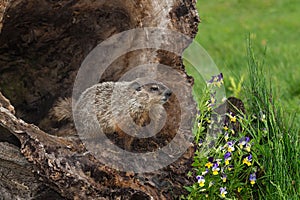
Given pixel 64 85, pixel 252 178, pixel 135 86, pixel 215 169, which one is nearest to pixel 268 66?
pixel 64 85

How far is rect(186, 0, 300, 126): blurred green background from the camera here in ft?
22.2

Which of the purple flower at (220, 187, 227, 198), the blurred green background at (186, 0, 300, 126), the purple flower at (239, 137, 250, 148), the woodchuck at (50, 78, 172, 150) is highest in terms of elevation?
the blurred green background at (186, 0, 300, 126)

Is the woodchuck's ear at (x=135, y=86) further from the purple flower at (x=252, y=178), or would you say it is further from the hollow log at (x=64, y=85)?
the purple flower at (x=252, y=178)

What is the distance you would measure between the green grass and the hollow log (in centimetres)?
53

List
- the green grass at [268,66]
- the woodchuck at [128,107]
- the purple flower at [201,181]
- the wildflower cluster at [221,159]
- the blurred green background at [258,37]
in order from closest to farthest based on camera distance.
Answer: the purple flower at [201,181]
the wildflower cluster at [221,159]
the green grass at [268,66]
the woodchuck at [128,107]
the blurred green background at [258,37]

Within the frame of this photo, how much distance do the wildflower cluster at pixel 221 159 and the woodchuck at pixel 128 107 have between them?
0.32m

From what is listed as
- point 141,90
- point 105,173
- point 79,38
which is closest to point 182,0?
point 141,90

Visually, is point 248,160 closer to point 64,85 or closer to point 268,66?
point 64,85

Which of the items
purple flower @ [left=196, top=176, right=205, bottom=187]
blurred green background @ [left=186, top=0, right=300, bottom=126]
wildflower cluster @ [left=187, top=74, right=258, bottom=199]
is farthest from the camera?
blurred green background @ [left=186, top=0, right=300, bottom=126]

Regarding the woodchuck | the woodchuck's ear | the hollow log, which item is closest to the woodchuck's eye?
the woodchuck

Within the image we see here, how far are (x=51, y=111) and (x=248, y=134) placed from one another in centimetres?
157

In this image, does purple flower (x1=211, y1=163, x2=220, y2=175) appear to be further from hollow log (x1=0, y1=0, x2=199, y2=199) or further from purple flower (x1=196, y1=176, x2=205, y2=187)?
hollow log (x1=0, y1=0, x2=199, y2=199)

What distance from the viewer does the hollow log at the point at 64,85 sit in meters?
3.43

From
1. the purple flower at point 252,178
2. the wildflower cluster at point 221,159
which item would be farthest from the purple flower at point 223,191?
the purple flower at point 252,178
